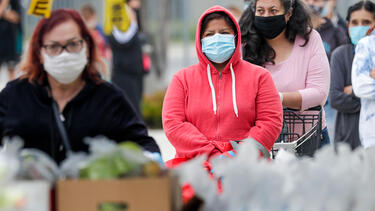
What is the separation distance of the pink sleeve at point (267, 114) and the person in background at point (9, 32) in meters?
9.22

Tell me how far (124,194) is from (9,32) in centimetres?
1083

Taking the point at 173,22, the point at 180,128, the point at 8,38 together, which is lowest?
the point at 173,22

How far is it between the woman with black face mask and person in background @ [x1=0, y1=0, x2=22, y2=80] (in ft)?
28.2

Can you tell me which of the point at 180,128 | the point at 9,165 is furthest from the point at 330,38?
the point at 9,165

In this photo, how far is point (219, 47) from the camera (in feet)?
15.2

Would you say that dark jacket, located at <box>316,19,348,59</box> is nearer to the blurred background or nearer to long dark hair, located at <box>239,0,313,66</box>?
long dark hair, located at <box>239,0,313,66</box>

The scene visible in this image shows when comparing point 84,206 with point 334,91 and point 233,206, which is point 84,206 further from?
point 334,91

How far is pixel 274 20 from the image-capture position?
5160 millimetres

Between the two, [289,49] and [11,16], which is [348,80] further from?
[11,16]

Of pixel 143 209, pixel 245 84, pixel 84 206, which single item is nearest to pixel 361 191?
pixel 143 209

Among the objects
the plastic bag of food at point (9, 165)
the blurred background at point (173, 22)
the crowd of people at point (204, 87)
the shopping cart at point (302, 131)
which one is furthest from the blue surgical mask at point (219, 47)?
the blurred background at point (173, 22)

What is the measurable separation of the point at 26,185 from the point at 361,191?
1373mm

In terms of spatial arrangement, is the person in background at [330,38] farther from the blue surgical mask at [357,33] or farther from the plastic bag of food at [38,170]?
the plastic bag of food at [38,170]

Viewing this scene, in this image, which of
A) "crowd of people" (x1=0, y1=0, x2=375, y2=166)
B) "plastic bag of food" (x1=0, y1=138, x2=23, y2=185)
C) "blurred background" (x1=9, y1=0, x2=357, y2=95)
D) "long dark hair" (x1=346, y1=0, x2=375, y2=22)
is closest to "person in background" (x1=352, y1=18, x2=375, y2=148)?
"crowd of people" (x1=0, y1=0, x2=375, y2=166)
